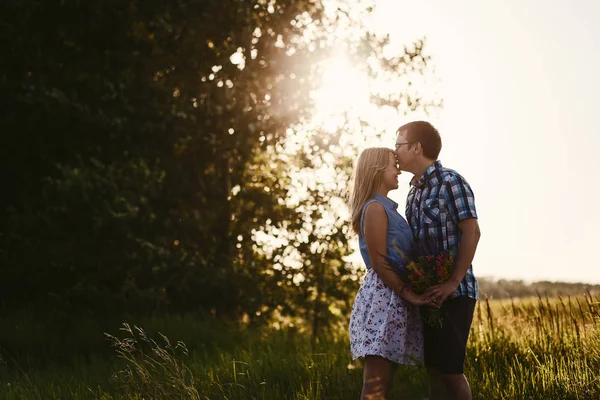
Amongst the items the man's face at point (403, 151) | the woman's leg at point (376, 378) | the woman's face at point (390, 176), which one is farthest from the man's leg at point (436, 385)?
the man's face at point (403, 151)

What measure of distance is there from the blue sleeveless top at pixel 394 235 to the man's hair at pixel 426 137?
51 centimetres

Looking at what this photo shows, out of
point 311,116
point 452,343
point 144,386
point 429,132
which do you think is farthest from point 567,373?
point 311,116

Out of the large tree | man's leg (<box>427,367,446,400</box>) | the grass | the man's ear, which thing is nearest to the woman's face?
the man's ear

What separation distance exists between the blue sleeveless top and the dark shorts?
0.50 m

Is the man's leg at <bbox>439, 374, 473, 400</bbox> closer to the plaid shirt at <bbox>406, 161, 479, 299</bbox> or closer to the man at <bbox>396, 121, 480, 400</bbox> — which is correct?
the man at <bbox>396, 121, 480, 400</bbox>

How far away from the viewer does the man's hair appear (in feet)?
17.9

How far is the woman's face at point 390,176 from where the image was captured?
208 inches

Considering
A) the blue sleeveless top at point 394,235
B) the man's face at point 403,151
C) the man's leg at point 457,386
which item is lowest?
the man's leg at point 457,386

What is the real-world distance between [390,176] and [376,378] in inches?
57.4

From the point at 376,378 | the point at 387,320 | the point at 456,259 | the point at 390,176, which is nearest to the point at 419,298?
the point at 387,320

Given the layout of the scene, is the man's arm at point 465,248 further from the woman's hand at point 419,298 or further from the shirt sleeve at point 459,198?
the woman's hand at point 419,298

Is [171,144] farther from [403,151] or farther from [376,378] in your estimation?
[376,378]

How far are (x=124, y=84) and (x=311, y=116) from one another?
315 cm

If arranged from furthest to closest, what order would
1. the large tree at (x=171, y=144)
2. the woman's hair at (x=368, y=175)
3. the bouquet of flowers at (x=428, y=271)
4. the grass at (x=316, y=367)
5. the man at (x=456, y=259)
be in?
the large tree at (x=171, y=144)
the grass at (x=316, y=367)
the woman's hair at (x=368, y=175)
the man at (x=456, y=259)
the bouquet of flowers at (x=428, y=271)
